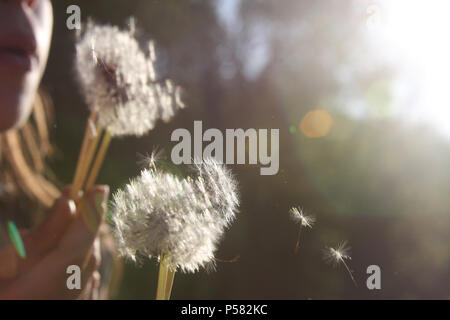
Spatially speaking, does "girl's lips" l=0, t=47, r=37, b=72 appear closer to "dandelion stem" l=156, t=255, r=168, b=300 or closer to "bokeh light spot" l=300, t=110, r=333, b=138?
"dandelion stem" l=156, t=255, r=168, b=300

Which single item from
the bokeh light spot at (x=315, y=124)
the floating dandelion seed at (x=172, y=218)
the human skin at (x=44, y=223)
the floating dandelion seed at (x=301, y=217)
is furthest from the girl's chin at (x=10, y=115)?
the bokeh light spot at (x=315, y=124)

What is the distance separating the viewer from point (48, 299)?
0.48 metres

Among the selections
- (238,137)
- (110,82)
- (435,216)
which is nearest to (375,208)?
(435,216)

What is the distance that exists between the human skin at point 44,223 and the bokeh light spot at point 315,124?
375 mm

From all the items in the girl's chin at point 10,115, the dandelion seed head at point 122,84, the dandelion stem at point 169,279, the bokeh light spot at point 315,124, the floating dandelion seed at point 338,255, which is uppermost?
the bokeh light spot at point 315,124

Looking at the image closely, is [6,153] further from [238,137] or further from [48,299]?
[238,137]

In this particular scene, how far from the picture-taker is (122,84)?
→ 450 mm

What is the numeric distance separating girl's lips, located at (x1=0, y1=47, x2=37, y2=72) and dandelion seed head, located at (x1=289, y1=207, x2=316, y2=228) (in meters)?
0.31

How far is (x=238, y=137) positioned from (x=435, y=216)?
555mm

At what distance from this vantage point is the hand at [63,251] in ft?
1.57

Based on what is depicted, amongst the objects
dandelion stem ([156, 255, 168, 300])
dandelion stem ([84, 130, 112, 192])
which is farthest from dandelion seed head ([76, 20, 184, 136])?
dandelion stem ([156, 255, 168, 300])

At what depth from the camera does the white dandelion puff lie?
0.34 meters

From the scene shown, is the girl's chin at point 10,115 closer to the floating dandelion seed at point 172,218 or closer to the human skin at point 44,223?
the human skin at point 44,223

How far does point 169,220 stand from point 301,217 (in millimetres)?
139
